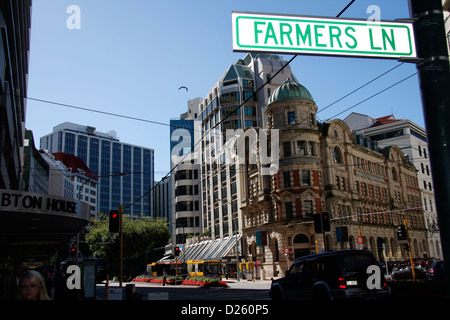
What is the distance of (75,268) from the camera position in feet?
46.2

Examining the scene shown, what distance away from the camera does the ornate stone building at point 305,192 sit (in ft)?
166

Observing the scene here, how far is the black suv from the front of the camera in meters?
12.8

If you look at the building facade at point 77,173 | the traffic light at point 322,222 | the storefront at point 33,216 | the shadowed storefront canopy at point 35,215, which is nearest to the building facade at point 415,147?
the traffic light at point 322,222

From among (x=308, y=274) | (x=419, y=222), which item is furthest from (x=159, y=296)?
(x=419, y=222)

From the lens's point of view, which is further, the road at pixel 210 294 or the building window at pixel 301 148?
the building window at pixel 301 148

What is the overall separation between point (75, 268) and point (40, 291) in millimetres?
10051

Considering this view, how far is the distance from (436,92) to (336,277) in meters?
9.19

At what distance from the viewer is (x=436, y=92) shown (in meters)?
5.02

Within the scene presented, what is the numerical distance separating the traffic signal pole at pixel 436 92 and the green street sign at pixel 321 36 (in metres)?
0.17

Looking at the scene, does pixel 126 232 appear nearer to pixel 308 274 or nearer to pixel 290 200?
pixel 290 200

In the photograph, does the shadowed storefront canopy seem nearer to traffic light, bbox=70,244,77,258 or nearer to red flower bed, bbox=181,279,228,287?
traffic light, bbox=70,244,77,258

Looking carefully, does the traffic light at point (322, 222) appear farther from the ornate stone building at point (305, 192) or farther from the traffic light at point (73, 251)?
the ornate stone building at point (305, 192)

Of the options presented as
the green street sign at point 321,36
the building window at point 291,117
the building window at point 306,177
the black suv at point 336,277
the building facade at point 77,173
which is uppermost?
the building facade at point 77,173
